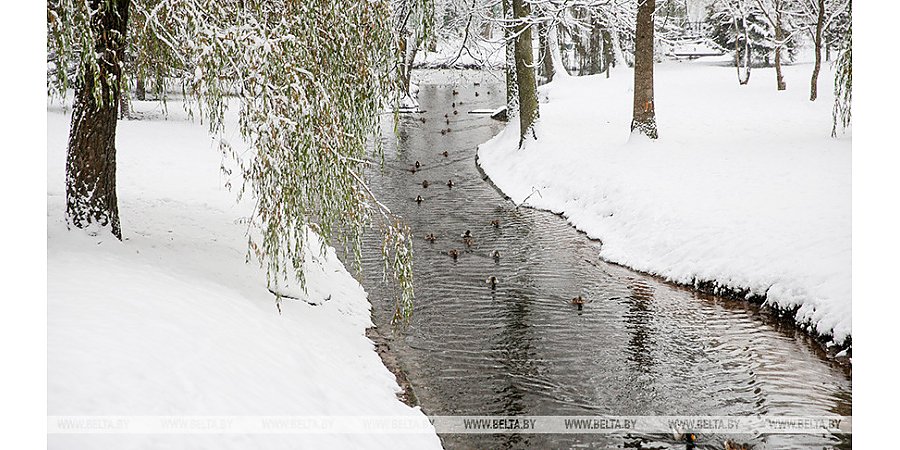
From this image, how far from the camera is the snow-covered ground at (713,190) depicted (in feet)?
33.9

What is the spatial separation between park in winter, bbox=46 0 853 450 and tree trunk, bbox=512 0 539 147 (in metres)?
4.93

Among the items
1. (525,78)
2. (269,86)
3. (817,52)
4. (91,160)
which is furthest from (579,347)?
(817,52)

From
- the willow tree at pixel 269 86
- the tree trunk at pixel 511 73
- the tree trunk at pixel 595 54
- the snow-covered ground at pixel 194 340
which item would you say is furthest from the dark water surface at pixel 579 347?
the tree trunk at pixel 595 54

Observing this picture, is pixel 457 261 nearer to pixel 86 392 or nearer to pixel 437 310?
pixel 437 310

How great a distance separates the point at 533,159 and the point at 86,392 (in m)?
16.4

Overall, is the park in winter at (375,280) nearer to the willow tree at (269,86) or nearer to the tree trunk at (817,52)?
the willow tree at (269,86)

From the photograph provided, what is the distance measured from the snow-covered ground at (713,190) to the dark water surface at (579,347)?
570 mm

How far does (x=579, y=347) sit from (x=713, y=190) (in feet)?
20.2

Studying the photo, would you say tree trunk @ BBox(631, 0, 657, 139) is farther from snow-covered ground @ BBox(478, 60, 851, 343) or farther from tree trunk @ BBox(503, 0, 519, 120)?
tree trunk @ BBox(503, 0, 519, 120)

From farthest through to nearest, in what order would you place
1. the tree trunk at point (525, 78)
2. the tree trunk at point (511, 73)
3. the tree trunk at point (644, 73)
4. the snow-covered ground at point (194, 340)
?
1. the tree trunk at point (511, 73)
2. the tree trunk at point (525, 78)
3. the tree trunk at point (644, 73)
4. the snow-covered ground at point (194, 340)

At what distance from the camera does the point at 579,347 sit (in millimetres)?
9242

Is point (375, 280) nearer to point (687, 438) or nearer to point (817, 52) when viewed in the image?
point (687, 438)

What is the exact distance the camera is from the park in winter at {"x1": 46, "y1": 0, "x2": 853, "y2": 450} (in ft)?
19.0

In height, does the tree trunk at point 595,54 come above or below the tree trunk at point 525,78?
above
